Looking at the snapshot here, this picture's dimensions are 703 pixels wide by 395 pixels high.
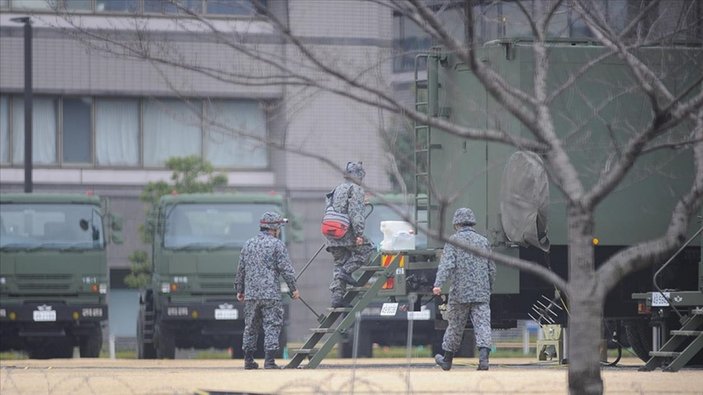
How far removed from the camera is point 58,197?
1118 inches

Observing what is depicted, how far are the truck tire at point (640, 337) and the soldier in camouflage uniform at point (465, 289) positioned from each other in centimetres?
309

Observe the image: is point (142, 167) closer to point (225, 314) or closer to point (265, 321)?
point (225, 314)

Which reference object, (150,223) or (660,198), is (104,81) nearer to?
(150,223)

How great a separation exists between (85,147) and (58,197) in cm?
1127

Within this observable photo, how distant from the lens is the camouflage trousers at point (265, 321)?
766 inches

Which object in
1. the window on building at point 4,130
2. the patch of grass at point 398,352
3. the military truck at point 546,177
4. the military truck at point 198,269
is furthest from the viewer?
the window on building at point 4,130

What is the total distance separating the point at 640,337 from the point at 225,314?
8.14 metres

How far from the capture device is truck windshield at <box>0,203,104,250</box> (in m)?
28.3

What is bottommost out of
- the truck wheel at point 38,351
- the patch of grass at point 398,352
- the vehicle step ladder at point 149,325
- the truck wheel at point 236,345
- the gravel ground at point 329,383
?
the patch of grass at point 398,352

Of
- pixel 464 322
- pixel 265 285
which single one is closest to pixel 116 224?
pixel 265 285

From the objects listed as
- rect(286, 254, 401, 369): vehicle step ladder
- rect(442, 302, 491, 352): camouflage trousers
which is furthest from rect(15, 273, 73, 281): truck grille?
rect(442, 302, 491, 352): camouflage trousers

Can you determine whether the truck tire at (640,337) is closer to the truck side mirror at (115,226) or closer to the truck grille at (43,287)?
the truck side mirror at (115,226)

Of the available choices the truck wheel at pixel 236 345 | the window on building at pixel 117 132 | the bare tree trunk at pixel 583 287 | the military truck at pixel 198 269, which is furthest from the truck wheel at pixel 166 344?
the bare tree trunk at pixel 583 287

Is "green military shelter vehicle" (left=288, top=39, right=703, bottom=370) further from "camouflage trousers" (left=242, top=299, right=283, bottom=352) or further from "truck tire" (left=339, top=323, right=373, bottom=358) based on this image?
"truck tire" (left=339, top=323, right=373, bottom=358)
